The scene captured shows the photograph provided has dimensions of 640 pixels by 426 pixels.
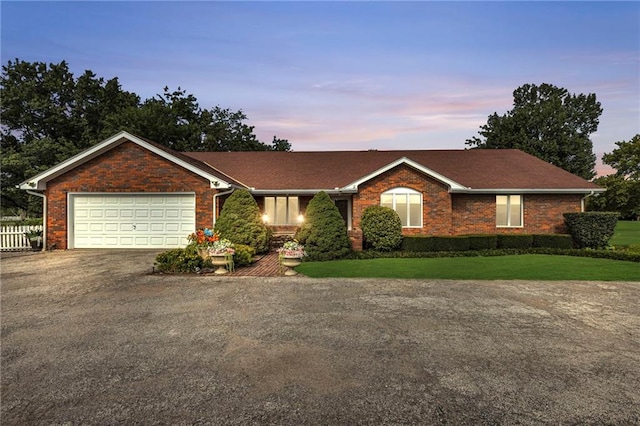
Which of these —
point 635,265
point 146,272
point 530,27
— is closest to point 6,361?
point 146,272

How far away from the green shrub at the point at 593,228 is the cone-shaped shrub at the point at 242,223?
14.6m

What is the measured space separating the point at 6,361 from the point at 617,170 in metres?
54.4

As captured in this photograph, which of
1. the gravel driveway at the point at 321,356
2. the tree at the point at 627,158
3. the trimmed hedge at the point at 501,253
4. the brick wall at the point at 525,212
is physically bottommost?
the gravel driveway at the point at 321,356

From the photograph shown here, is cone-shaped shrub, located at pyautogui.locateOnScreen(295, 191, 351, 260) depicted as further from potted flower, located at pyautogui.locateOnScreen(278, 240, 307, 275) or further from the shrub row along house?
potted flower, located at pyautogui.locateOnScreen(278, 240, 307, 275)

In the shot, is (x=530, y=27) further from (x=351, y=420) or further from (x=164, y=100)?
(x=164, y=100)

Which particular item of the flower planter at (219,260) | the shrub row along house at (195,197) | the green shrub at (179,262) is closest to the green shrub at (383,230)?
the shrub row along house at (195,197)

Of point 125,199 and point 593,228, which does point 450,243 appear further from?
point 125,199

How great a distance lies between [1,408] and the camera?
10.2 ft

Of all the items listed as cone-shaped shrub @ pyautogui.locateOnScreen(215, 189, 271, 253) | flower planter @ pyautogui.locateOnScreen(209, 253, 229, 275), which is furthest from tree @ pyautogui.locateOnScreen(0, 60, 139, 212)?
flower planter @ pyautogui.locateOnScreen(209, 253, 229, 275)

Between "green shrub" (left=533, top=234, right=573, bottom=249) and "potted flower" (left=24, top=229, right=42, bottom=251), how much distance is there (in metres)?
23.5

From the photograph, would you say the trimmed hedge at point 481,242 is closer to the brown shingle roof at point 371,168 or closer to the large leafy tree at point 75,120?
the brown shingle roof at point 371,168

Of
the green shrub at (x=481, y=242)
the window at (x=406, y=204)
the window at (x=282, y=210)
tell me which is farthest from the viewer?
the window at (x=282, y=210)

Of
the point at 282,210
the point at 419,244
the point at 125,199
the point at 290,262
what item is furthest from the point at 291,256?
the point at 125,199

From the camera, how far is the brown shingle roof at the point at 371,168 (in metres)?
17.8
